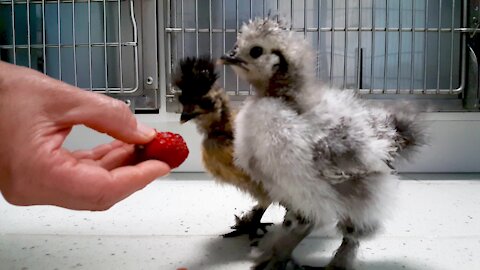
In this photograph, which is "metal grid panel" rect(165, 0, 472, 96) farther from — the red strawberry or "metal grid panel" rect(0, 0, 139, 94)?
the red strawberry

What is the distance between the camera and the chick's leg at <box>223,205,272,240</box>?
0.89 meters

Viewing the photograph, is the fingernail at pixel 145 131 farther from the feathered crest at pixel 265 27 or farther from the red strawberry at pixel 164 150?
the feathered crest at pixel 265 27

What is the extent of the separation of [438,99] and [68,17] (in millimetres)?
1075

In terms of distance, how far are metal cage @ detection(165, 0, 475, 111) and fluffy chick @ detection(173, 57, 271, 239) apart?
20.4 inches

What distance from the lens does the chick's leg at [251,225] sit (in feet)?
2.93

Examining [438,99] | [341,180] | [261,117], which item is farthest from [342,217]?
[438,99]

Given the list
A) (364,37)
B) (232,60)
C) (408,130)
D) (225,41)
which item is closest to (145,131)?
(232,60)

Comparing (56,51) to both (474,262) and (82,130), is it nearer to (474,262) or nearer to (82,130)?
(82,130)

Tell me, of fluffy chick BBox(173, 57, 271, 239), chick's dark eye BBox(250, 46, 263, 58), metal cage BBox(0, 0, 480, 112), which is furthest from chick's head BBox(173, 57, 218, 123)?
metal cage BBox(0, 0, 480, 112)

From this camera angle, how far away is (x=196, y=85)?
78 cm

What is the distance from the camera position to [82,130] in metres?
1.41

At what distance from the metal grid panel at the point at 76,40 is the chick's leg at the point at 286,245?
77cm

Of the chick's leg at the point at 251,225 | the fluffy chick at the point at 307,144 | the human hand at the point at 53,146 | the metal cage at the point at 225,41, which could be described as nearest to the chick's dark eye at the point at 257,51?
the fluffy chick at the point at 307,144

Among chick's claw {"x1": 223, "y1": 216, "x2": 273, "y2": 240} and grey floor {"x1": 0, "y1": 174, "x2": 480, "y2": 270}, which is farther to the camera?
chick's claw {"x1": 223, "y1": 216, "x2": 273, "y2": 240}
